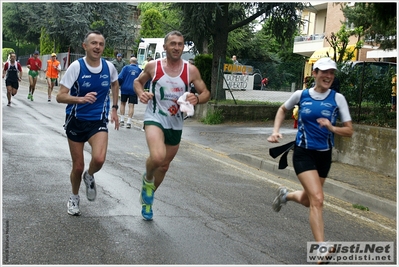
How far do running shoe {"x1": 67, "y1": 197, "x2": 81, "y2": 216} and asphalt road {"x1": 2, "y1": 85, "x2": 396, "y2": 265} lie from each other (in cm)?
7

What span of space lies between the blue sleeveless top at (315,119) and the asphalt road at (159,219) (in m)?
1.01

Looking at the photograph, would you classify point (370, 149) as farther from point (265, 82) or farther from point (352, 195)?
point (265, 82)

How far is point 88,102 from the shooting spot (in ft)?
22.2

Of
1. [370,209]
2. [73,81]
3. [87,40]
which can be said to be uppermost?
[87,40]

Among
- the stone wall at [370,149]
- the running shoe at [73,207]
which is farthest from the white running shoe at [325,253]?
the stone wall at [370,149]

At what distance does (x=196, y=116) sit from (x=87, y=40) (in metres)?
13.8

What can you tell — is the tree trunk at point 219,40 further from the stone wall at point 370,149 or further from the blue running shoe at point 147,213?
the blue running shoe at point 147,213

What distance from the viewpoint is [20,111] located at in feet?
63.3

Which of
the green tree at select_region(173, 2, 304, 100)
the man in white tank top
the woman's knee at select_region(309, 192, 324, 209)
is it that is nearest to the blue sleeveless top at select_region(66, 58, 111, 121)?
the man in white tank top

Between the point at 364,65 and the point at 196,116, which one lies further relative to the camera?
the point at 196,116

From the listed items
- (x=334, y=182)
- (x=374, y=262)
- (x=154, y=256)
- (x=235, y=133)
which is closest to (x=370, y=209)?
(x=334, y=182)

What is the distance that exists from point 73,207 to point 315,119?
276 centimetres

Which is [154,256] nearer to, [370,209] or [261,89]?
[370,209]

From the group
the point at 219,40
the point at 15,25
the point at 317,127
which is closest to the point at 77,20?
the point at 219,40
